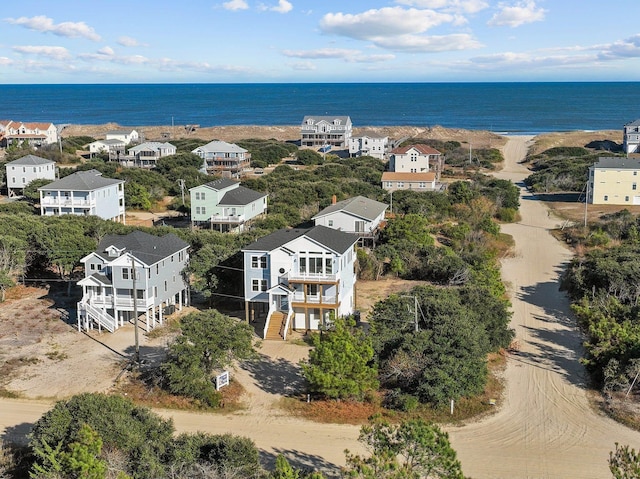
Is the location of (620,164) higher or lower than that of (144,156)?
higher

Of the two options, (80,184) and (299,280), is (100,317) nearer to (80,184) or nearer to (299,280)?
(299,280)

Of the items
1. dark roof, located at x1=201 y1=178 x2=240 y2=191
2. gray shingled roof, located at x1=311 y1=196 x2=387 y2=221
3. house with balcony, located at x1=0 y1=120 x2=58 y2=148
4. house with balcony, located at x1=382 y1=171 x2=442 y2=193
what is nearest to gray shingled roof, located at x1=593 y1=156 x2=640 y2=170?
house with balcony, located at x1=382 y1=171 x2=442 y2=193

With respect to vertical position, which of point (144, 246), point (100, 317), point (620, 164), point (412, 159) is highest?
point (620, 164)

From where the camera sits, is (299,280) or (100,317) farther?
(100,317)

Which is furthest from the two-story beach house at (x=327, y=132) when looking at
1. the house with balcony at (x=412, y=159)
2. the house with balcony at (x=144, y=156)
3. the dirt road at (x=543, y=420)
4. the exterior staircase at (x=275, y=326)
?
the exterior staircase at (x=275, y=326)

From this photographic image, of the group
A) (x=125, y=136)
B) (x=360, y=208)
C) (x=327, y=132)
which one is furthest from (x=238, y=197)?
(x=125, y=136)

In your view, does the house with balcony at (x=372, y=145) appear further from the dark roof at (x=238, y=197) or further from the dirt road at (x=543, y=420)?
the dirt road at (x=543, y=420)
